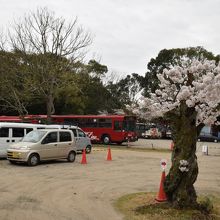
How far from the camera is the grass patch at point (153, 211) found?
966cm

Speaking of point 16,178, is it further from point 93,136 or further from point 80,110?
point 80,110

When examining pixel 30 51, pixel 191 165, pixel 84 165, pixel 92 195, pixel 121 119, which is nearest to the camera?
pixel 191 165

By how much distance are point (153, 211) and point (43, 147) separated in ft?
37.5

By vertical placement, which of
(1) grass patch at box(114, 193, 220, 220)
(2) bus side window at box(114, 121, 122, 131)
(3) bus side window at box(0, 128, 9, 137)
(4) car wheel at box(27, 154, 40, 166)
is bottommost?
(1) grass patch at box(114, 193, 220, 220)

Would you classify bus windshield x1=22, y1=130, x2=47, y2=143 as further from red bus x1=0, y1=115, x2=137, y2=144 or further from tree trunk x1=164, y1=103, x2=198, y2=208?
red bus x1=0, y1=115, x2=137, y2=144

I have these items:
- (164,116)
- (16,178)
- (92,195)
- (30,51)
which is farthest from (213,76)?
(30,51)

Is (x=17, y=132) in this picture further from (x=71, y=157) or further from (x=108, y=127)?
(x=108, y=127)

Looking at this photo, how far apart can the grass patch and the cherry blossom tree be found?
381 millimetres

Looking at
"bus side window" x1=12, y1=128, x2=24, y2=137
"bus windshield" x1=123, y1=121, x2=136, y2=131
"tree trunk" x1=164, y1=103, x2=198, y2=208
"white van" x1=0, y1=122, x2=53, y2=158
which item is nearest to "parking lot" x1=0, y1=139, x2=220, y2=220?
"white van" x1=0, y1=122, x2=53, y2=158

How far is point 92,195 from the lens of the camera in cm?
1273

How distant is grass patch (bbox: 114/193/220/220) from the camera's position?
9664 millimetres

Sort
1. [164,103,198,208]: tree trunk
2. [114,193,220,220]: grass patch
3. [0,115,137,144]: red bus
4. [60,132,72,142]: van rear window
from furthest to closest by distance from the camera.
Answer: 1. [0,115,137,144]: red bus
2. [60,132,72,142]: van rear window
3. [164,103,198,208]: tree trunk
4. [114,193,220,220]: grass patch

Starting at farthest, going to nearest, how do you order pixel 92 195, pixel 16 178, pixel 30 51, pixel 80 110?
pixel 80 110 < pixel 30 51 < pixel 16 178 < pixel 92 195

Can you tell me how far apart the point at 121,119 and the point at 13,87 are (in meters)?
10.6
